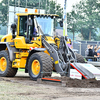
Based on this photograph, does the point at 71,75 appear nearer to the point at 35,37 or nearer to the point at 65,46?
the point at 65,46

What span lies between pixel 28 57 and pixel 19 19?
212 cm

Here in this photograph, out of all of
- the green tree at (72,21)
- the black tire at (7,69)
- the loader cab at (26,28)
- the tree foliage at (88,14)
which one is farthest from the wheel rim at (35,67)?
the tree foliage at (88,14)

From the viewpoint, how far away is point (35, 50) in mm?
12727

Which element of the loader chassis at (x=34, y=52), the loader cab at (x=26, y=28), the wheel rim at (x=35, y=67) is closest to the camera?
the loader chassis at (x=34, y=52)

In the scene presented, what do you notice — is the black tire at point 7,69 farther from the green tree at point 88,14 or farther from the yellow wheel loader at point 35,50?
the green tree at point 88,14

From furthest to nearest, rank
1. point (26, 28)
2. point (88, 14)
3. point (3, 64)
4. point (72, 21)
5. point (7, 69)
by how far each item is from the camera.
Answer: point (88, 14)
point (72, 21)
point (3, 64)
point (7, 69)
point (26, 28)

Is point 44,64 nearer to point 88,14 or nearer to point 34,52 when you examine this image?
point 34,52

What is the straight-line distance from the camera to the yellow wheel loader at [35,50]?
472 inches

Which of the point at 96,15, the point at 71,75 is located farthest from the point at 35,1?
the point at 71,75

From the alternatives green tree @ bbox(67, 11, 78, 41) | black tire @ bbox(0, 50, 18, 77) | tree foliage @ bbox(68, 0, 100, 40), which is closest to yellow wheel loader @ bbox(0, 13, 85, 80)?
black tire @ bbox(0, 50, 18, 77)

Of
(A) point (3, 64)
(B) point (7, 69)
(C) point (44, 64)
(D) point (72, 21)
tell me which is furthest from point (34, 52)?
(D) point (72, 21)

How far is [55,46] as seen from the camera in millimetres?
12945

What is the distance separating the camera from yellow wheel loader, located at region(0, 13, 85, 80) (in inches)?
472

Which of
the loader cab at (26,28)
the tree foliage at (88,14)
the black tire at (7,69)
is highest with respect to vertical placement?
the tree foliage at (88,14)
